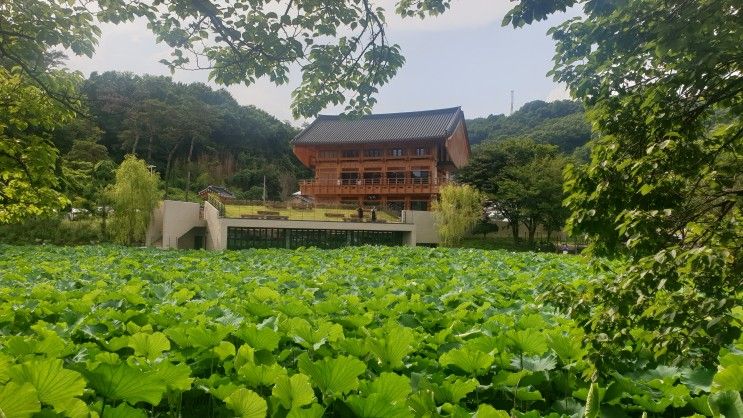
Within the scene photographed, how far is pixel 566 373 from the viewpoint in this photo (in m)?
1.87

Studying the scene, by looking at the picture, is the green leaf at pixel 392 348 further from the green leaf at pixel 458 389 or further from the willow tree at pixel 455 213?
the willow tree at pixel 455 213

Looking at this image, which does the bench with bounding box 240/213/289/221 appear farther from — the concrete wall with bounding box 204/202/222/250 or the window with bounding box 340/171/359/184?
the window with bounding box 340/171/359/184

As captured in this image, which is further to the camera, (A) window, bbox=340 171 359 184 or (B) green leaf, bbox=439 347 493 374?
(A) window, bbox=340 171 359 184

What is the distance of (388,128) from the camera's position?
113 feet

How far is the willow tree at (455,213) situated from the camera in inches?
1040

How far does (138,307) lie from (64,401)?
6.55 feet

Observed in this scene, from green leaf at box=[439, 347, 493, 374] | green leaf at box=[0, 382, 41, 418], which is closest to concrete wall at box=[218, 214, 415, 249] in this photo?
green leaf at box=[439, 347, 493, 374]

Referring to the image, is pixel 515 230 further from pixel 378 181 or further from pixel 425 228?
pixel 378 181

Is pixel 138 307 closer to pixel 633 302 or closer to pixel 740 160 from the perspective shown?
pixel 633 302

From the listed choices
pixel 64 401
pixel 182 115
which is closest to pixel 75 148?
pixel 182 115

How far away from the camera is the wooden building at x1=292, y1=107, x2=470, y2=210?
31.8 m

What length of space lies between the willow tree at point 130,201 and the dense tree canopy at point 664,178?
75.1 ft

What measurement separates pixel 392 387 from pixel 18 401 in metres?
0.78

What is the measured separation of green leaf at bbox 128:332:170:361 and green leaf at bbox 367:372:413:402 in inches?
30.0
